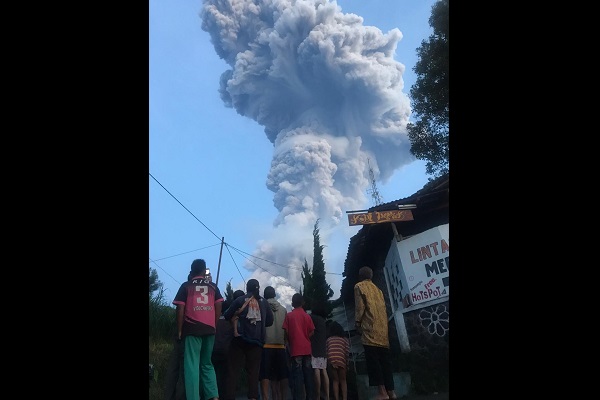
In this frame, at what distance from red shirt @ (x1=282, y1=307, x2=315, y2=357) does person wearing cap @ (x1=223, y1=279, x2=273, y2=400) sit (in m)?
0.82

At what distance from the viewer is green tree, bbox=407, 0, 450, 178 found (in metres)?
15.7

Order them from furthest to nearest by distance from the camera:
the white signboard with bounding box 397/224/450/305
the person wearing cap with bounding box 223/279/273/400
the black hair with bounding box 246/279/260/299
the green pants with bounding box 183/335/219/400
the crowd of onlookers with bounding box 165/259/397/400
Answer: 1. the white signboard with bounding box 397/224/450/305
2. the black hair with bounding box 246/279/260/299
3. the person wearing cap with bounding box 223/279/273/400
4. the crowd of onlookers with bounding box 165/259/397/400
5. the green pants with bounding box 183/335/219/400

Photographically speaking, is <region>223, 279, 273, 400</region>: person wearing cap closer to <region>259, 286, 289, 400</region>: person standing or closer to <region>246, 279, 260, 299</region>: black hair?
<region>246, 279, 260, 299</region>: black hair

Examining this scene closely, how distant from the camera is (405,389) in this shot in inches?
346

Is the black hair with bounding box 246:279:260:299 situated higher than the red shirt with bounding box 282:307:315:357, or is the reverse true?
the black hair with bounding box 246:279:260:299

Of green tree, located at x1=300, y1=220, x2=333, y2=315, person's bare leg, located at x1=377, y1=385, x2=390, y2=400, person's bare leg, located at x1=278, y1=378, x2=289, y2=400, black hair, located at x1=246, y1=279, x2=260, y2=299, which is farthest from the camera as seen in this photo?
green tree, located at x1=300, y1=220, x2=333, y2=315

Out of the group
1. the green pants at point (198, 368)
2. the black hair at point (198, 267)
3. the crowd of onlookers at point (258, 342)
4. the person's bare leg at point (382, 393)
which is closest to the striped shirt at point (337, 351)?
the crowd of onlookers at point (258, 342)

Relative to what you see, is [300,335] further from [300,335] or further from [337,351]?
[337,351]

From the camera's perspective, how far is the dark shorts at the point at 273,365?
6.71m

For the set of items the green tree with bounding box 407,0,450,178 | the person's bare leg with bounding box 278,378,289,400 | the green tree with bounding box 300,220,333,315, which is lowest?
the person's bare leg with bounding box 278,378,289,400

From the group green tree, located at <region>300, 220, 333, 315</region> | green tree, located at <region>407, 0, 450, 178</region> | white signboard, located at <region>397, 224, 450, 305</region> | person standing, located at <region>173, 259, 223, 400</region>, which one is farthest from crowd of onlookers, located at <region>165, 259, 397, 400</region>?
green tree, located at <region>300, 220, 333, 315</region>

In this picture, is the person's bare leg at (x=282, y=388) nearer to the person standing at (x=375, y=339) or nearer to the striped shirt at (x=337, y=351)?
the striped shirt at (x=337, y=351)
